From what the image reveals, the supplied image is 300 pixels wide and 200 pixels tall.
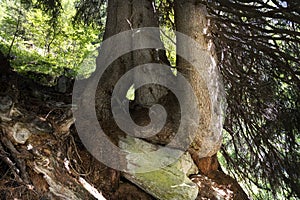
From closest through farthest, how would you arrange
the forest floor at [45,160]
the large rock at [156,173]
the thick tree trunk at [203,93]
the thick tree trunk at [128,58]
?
the forest floor at [45,160]
the large rock at [156,173]
the thick tree trunk at [203,93]
the thick tree trunk at [128,58]

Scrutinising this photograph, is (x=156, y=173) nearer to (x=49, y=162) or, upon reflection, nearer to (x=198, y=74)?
(x=49, y=162)

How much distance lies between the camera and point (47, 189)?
2049mm

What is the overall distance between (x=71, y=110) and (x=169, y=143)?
35.6 inches

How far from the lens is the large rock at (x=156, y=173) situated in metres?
2.29

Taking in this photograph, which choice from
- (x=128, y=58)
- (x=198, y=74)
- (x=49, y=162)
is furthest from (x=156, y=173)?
(x=128, y=58)

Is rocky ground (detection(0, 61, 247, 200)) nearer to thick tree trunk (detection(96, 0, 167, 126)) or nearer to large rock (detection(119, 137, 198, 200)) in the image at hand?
large rock (detection(119, 137, 198, 200))

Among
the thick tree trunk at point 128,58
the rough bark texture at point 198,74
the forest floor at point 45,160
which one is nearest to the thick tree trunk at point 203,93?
the rough bark texture at point 198,74

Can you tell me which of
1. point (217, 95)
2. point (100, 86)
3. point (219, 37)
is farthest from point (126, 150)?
point (219, 37)

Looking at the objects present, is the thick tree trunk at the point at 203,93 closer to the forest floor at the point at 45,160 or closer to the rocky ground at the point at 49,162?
the rocky ground at the point at 49,162

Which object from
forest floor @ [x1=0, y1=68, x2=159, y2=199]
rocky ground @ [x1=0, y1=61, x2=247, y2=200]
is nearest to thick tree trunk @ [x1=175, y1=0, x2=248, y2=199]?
rocky ground @ [x1=0, y1=61, x2=247, y2=200]

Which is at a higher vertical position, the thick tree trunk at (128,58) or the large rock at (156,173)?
the thick tree trunk at (128,58)

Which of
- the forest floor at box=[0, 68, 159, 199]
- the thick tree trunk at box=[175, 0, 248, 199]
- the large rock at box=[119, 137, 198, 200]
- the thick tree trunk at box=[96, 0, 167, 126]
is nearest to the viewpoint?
the forest floor at box=[0, 68, 159, 199]

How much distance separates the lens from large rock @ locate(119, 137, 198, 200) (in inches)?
90.4

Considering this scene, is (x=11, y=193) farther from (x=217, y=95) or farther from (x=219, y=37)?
(x=219, y=37)
